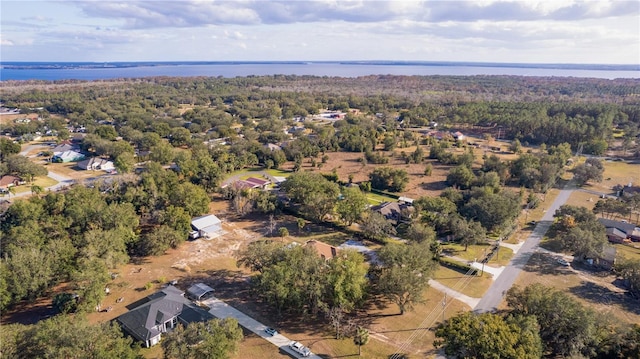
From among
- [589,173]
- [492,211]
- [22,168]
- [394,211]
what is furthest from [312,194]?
[22,168]

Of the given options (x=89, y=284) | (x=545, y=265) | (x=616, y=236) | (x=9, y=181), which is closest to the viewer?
(x=89, y=284)

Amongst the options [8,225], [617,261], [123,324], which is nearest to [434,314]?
[617,261]

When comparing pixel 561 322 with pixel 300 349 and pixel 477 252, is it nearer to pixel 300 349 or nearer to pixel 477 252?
pixel 477 252

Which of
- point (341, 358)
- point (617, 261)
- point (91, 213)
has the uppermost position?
point (91, 213)

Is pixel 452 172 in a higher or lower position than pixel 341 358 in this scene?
higher

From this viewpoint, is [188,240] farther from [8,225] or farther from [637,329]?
[637,329]

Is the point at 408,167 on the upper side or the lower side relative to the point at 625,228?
upper
